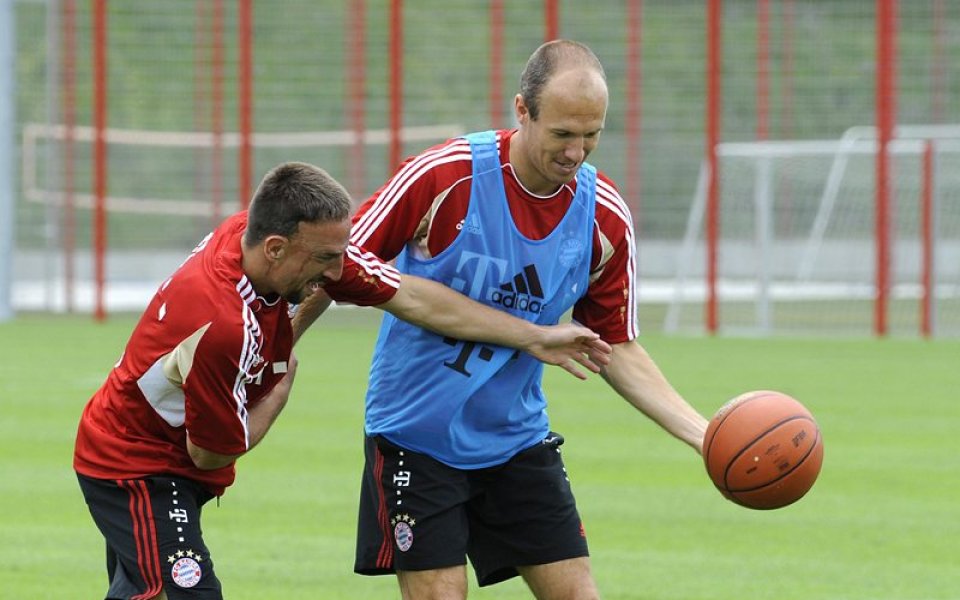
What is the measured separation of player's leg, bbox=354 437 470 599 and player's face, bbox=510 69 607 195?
3.33 ft

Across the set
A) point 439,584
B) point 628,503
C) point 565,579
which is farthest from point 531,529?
point 628,503

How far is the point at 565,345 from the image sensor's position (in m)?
5.26

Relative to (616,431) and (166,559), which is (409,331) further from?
(616,431)

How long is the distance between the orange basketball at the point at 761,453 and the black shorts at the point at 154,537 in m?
1.58

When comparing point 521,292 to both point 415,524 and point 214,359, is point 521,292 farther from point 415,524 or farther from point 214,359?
point 214,359

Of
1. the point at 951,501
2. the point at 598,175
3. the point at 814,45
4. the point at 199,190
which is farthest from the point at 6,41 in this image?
the point at 598,175

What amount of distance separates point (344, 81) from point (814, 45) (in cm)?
687

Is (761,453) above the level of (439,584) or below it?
above

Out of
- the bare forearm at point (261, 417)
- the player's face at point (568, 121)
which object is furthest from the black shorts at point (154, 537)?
the player's face at point (568, 121)

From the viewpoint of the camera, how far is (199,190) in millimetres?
26500

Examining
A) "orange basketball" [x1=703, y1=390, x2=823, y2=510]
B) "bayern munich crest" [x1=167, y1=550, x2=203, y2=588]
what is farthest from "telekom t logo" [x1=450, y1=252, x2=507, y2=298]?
"bayern munich crest" [x1=167, y1=550, x2=203, y2=588]

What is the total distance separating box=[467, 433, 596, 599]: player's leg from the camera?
18.0 ft

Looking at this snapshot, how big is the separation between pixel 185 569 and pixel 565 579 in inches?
49.0

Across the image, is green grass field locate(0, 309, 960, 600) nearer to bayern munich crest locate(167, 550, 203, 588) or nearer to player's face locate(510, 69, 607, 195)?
bayern munich crest locate(167, 550, 203, 588)
